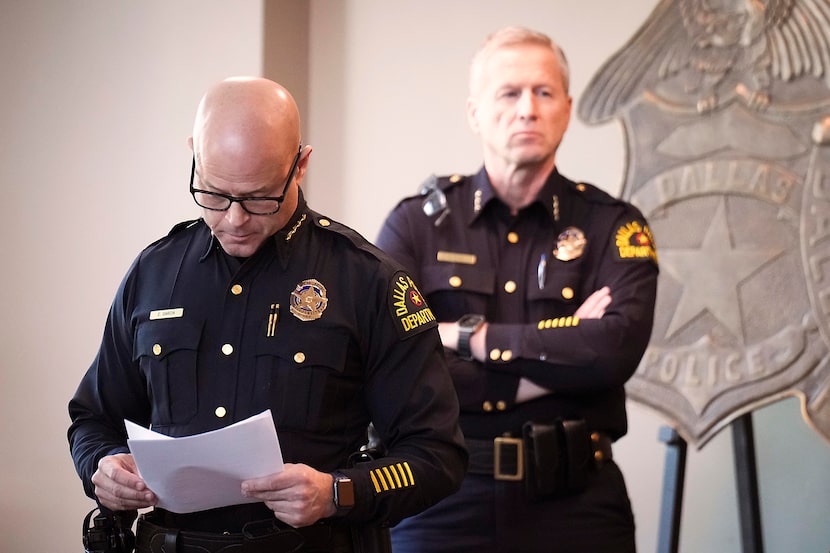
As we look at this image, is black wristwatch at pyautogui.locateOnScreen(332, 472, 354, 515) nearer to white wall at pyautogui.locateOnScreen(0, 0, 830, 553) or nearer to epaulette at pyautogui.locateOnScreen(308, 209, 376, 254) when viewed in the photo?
epaulette at pyautogui.locateOnScreen(308, 209, 376, 254)

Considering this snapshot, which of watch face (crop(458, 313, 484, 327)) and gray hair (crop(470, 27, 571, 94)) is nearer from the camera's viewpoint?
watch face (crop(458, 313, 484, 327))

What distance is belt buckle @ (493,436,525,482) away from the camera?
215 centimetres

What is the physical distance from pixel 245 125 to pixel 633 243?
40.7 inches

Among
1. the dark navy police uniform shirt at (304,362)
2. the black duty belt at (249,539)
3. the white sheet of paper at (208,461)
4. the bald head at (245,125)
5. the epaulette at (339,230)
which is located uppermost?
the bald head at (245,125)

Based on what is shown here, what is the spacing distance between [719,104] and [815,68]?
278 mm

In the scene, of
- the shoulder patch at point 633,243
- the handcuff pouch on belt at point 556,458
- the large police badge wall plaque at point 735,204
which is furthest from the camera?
the large police badge wall plaque at point 735,204

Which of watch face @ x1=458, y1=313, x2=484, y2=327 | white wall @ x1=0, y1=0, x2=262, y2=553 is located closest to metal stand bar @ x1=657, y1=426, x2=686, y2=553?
watch face @ x1=458, y1=313, x2=484, y2=327

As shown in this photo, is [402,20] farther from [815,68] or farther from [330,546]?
[330,546]

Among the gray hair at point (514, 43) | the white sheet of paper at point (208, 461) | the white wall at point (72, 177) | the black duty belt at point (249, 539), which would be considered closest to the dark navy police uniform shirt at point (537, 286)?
the gray hair at point (514, 43)

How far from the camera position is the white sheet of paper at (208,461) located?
4.60 ft

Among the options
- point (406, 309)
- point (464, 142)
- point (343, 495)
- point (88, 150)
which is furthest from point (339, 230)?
point (88, 150)

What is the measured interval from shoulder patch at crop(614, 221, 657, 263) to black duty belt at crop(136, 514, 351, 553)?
0.98 metres

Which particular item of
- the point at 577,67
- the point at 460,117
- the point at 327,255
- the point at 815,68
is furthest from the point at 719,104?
the point at 327,255

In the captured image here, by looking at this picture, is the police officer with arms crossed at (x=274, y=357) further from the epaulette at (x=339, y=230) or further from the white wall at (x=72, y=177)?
the white wall at (x=72, y=177)
